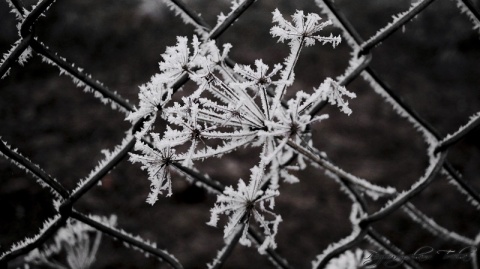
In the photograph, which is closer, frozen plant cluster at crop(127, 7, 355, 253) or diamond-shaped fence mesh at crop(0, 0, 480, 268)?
frozen plant cluster at crop(127, 7, 355, 253)

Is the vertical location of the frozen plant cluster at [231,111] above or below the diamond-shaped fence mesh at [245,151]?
Answer: below

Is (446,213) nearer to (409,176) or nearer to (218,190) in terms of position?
(409,176)

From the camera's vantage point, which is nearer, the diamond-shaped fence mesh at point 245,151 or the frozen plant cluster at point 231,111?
the frozen plant cluster at point 231,111

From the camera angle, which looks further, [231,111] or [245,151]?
[245,151]

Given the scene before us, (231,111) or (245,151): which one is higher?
(245,151)

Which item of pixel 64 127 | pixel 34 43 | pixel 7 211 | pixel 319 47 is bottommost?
pixel 34 43

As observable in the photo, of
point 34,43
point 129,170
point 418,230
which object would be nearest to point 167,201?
point 129,170

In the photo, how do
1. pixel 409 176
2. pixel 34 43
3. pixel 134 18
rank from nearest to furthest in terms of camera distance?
1. pixel 34 43
2. pixel 409 176
3. pixel 134 18

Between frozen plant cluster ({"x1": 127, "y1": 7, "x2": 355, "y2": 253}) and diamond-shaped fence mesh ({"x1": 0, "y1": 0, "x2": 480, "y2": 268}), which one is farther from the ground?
diamond-shaped fence mesh ({"x1": 0, "y1": 0, "x2": 480, "y2": 268})
